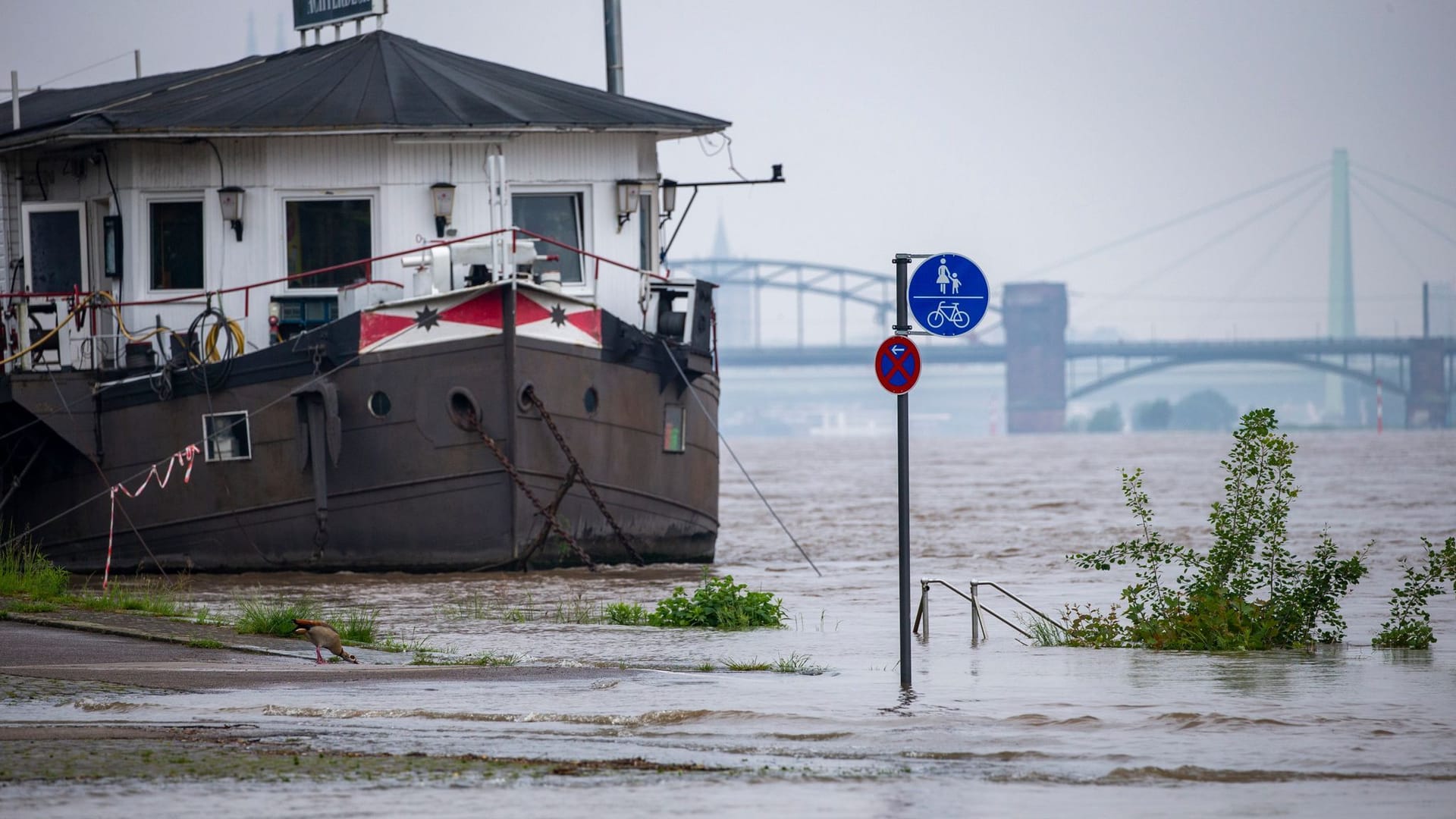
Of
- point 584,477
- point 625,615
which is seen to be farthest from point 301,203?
point 625,615

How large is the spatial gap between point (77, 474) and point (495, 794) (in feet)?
53.7

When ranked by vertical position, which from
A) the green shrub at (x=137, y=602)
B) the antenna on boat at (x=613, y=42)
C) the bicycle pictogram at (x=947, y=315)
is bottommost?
the green shrub at (x=137, y=602)

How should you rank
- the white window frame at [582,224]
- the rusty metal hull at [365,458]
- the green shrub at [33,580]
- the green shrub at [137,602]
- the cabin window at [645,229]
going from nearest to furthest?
the green shrub at [137,602], the green shrub at [33,580], the rusty metal hull at [365,458], the white window frame at [582,224], the cabin window at [645,229]

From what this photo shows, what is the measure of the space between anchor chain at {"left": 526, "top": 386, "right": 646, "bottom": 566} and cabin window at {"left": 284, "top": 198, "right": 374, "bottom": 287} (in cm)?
309

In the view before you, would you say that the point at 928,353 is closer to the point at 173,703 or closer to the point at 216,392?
the point at 216,392

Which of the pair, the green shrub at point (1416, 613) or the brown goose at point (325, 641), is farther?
the green shrub at point (1416, 613)

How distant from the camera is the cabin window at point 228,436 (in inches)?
838

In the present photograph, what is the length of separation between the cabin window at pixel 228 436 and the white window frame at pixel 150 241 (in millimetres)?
1921

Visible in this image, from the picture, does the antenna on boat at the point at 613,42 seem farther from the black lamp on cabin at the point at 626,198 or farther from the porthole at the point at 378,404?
the porthole at the point at 378,404

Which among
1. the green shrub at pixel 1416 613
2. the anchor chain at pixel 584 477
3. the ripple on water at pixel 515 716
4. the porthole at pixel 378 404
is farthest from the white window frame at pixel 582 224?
the ripple on water at pixel 515 716

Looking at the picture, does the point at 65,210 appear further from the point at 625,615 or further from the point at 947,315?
the point at 947,315

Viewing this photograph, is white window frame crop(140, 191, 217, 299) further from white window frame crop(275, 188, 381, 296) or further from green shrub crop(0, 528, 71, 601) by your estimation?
green shrub crop(0, 528, 71, 601)

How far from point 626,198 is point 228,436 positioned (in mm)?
5501

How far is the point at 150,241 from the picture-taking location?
2275 cm
